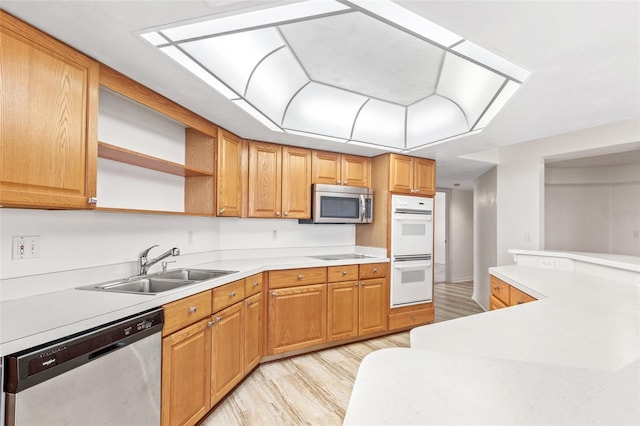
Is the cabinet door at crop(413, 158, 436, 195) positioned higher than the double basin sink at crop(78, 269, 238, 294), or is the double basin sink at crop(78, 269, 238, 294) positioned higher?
the cabinet door at crop(413, 158, 436, 195)

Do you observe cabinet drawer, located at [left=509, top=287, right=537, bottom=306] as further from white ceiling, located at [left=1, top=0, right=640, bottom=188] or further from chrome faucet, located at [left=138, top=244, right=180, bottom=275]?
chrome faucet, located at [left=138, top=244, right=180, bottom=275]

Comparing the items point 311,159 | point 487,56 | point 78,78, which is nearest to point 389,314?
point 311,159

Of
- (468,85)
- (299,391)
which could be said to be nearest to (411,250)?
(468,85)

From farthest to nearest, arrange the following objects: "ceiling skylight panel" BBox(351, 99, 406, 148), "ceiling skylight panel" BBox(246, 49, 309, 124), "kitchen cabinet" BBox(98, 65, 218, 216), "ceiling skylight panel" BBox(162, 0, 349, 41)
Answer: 1. "ceiling skylight panel" BBox(351, 99, 406, 148)
2. "ceiling skylight panel" BBox(246, 49, 309, 124)
3. "kitchen cabinet" BBox(98, 65, 218, 216)
4. "ceiling skylight panel" BBox(162, 0, 349, 41)

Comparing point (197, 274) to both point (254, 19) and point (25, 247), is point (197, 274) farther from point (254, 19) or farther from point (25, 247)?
point (254, 19)

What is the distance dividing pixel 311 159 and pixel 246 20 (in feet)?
6.58

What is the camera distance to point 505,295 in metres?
2.42

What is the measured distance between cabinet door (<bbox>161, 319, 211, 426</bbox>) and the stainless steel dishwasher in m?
0.07

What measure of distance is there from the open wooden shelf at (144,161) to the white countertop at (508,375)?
1.83 metres

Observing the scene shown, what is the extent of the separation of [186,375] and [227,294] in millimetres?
572

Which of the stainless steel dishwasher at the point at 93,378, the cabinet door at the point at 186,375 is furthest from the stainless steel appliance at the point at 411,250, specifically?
the stainless steel dishwasher at the point at 93,378

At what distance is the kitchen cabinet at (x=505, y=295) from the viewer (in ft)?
6.88

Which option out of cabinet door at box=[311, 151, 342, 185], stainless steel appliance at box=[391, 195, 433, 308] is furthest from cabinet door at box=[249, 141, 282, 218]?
stainless steel appliance at box=[391, 195, 433, 308]

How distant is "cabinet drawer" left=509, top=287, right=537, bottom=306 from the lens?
2.03 meters
